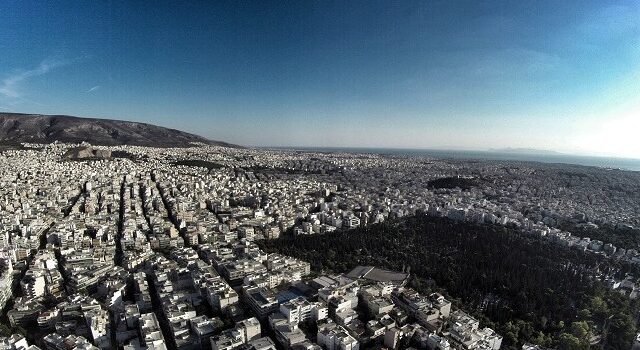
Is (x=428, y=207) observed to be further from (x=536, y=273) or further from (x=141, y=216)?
(x=141, y=216)

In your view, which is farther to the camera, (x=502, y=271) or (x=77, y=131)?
(x=77, y=131)

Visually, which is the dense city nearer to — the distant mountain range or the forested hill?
the forested hill

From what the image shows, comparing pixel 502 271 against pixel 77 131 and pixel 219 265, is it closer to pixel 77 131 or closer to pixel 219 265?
pixel 219 265

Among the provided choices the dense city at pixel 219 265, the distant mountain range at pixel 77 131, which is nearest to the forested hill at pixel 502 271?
the dense city at pixel 219 265

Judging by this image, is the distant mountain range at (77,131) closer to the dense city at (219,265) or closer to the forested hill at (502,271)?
the dense city at (219,265)

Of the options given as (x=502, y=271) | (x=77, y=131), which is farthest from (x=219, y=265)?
(x=77, y=131)

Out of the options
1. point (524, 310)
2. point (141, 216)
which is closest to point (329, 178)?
point (141, 216)
